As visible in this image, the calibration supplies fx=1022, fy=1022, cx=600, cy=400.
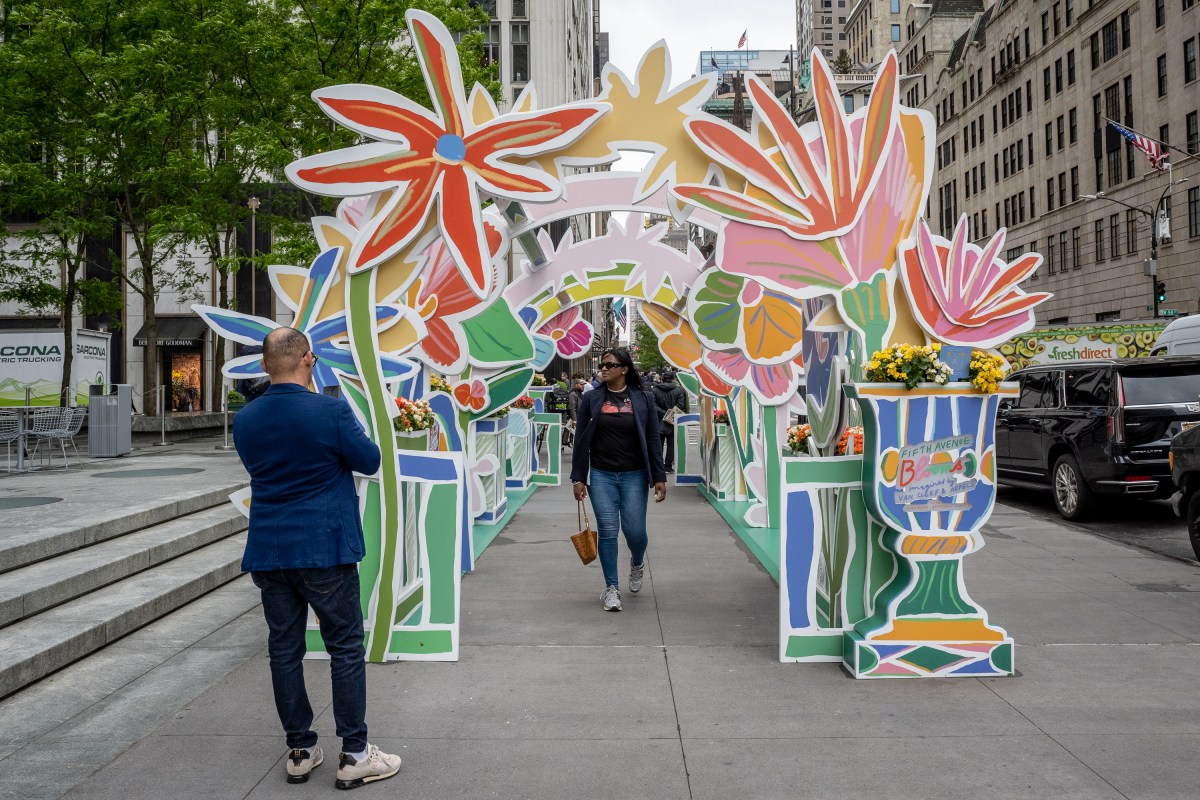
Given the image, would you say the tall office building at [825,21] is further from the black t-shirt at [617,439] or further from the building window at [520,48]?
the black t-shirt at [617,439]

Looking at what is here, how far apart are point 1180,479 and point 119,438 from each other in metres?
15.6

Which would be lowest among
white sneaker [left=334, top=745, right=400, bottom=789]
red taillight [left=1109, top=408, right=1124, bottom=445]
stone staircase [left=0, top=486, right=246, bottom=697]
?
white sneaker [left=334, top=745, right=400, bottom=789]

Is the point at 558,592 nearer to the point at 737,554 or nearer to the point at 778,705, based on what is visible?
the point at 737,554

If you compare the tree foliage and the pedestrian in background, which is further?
the tree foliage

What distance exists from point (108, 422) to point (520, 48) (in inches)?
1649

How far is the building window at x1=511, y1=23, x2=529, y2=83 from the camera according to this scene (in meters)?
53.8

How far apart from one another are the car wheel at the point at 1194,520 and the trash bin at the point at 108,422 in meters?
15.3

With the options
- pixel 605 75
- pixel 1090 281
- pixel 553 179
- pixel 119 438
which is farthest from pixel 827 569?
pixel 1090 281

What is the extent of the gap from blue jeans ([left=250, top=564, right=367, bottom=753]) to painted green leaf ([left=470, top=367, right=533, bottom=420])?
7434 millimetres

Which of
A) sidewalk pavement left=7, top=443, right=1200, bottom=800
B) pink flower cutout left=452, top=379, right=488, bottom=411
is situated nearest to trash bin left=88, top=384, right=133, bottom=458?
pink flower cutout left=452, top=379, right=488, bottom=411

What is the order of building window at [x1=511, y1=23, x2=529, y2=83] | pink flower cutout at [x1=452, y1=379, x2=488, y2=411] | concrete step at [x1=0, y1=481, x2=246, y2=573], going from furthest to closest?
1. building window at [x1=511, y1=23, x2=529, y2=83]
2. pink flower cutout at [x1=452, y1=379, x2=488, y2=411]
3. concrete step at [x1=0, y1=481, x2=246, y2=573]

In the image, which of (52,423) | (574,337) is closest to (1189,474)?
(574,337)

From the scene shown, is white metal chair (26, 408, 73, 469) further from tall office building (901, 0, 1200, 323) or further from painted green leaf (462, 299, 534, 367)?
tall office building (901, 0, 1200, 323)

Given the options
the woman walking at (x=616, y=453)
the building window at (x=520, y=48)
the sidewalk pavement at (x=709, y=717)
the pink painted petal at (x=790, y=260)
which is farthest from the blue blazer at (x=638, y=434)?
the building window at (x=520, y=48)
